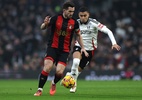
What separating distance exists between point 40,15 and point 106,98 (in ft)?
59.5

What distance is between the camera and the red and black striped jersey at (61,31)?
13.2 metres

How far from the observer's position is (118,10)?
29.9 meters

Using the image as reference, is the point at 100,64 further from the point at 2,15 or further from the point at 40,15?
the point at 2,15

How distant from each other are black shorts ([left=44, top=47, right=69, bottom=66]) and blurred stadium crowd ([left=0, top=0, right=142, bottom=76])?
12.6 m

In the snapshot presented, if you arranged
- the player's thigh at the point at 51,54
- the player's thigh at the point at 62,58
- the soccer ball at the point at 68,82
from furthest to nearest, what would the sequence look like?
the soccer ball at the point at 68,82 < the player's thigh at the point at 62,58 < the player's thigh at the point at 51,54

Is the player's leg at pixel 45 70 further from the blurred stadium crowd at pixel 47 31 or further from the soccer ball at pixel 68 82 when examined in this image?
the blurred stadium crowd at pixel 47 31

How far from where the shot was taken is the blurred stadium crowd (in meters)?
26.4

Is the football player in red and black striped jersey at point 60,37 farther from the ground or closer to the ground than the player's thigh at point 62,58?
farther from the ground

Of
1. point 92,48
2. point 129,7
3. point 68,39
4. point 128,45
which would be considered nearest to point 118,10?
point 129,7

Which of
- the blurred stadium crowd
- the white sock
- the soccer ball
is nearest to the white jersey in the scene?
the white sock

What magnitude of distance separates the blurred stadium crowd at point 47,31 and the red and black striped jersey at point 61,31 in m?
12.6

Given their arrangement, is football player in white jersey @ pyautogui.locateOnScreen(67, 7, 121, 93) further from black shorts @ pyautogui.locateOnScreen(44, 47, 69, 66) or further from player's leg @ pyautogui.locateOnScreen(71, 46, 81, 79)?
black shorts @ pyautogui.locateOnScreen(44, 47, 69, 66)

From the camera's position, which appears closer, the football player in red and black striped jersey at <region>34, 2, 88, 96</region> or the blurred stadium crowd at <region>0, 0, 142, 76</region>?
the football player in red and black striped jersey at <region>34, 2, 88, 96</region>

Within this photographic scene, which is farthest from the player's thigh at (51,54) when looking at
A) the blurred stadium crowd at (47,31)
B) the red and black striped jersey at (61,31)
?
the blurred stadium crowd at (47,31)
